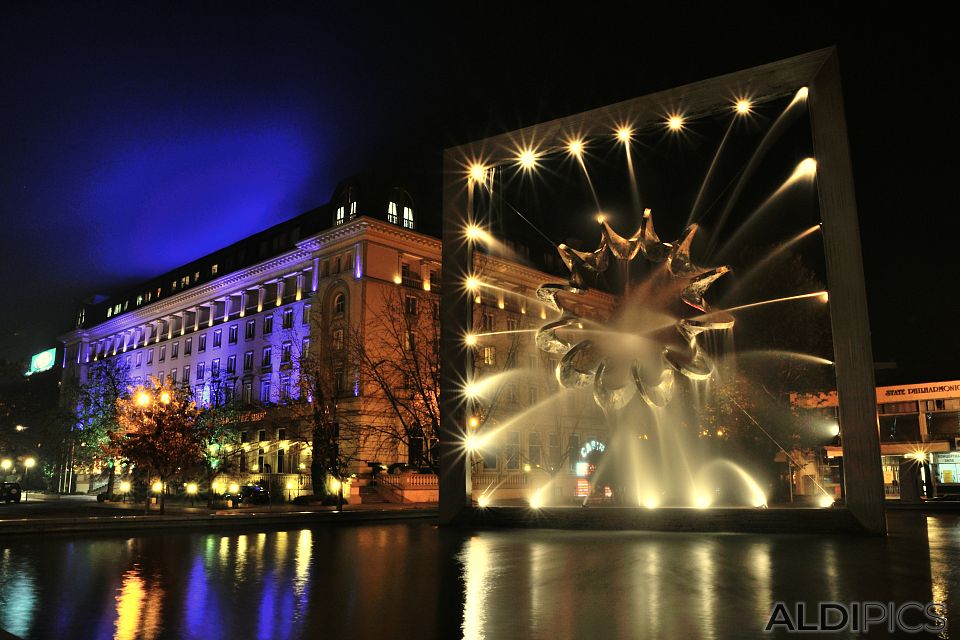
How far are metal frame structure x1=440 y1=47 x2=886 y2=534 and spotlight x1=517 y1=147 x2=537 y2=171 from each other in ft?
0.97

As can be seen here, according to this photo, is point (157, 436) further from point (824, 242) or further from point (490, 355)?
point (490, 355)

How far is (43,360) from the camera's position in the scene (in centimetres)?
11781

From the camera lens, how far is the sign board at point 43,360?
11294 centimetres

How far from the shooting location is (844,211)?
17.6 meters

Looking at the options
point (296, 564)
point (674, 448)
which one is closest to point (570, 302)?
point (674, 448)

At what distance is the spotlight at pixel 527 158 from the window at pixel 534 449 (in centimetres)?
3790

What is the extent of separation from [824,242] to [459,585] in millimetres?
12849

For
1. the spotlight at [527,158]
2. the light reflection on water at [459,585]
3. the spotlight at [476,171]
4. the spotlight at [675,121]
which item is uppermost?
the spotlight at [675,121]

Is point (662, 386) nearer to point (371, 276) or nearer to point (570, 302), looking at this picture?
point (570, 302)

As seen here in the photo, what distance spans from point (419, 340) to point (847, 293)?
3080 centimetres

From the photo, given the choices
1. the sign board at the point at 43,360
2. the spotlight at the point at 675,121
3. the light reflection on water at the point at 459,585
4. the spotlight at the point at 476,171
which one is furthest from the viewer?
the sign board at the point at 43,360

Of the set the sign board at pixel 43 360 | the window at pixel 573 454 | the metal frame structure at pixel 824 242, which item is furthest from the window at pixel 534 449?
the sign board at pixel 43 360

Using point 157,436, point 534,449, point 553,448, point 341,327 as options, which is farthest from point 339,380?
point 157,436

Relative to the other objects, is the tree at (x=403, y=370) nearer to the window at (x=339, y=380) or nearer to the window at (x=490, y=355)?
the window at (x=339, y=380)
